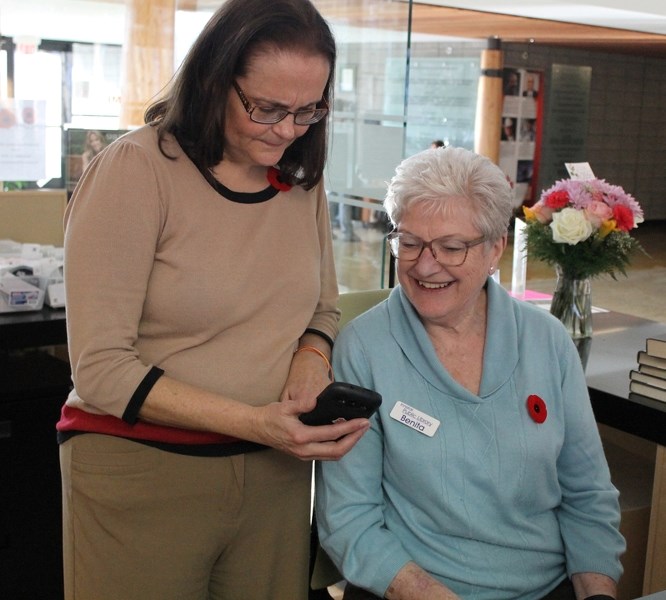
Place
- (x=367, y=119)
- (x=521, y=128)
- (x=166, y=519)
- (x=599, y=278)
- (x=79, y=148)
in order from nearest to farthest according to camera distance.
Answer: (x=166, y=519) < (x=599, y=278) < (x=79, y=148) < (x=367, y=119) < (x=521, y=128)

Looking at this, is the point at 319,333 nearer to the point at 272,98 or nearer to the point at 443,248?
the point at 443,248

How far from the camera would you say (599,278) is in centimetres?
307

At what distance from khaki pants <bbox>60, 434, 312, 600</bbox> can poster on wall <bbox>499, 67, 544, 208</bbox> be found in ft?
42.4

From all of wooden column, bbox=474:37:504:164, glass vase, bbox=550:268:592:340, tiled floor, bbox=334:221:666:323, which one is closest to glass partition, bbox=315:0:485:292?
tiled floor, bbox=334:221:666:323

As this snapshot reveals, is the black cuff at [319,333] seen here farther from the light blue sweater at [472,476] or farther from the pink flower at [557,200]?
the pink flower at [557,200]

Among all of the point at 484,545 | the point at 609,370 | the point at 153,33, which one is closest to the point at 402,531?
the point at 484,545

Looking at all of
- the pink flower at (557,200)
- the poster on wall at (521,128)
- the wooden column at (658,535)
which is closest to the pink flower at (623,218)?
the pink flower at (557,200)

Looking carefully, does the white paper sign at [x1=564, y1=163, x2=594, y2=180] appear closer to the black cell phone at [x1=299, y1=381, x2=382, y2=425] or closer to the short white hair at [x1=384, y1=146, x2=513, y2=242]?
the short white hair at [x1=384, y1=146, x2=513, y2=242]

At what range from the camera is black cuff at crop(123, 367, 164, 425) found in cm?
136

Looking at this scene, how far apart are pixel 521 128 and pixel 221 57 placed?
13.6m

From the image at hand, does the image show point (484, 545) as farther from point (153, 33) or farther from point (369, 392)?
point (153, 33)

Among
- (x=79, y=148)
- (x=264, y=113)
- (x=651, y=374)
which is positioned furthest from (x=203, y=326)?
(x=79, y=148)

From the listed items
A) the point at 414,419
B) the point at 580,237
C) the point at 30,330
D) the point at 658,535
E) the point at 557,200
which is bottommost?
the point at 658,535

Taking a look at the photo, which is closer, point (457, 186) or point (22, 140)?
point (457, 186)
